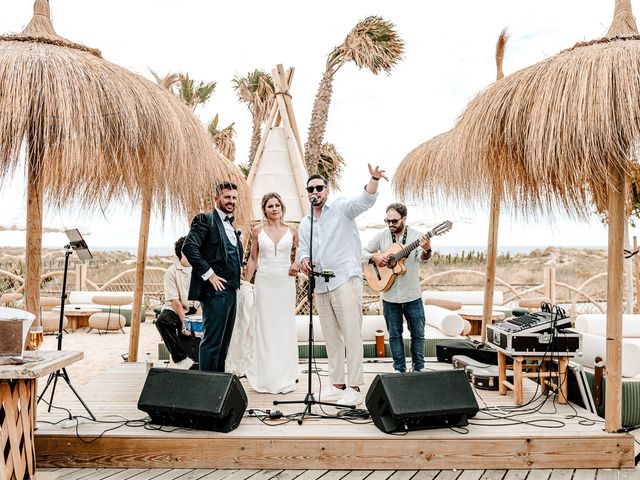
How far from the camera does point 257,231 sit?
16.4 feet

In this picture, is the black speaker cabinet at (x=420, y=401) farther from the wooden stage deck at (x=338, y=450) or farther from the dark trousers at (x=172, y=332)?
the dark trousers at (x=172, y=332)

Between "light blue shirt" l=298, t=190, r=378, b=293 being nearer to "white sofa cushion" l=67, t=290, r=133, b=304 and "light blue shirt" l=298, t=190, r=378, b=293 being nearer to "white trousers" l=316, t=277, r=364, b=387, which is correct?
"white trousers" l=316, t=277, r=364, b=387

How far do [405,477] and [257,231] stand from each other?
2439mm

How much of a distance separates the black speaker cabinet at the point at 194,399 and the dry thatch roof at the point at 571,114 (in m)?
2.32

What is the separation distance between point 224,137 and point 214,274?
629 inches

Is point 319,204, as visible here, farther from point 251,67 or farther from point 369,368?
point 251,67

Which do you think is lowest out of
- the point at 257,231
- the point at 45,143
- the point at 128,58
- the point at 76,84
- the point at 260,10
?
the point at 257,231

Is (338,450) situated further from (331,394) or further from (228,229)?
(228,229)

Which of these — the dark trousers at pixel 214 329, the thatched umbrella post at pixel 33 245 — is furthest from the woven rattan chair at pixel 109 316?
the thatched umbrella post at pixel 33 245

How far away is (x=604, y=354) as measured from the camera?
15.4 ft

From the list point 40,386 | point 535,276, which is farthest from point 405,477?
point 535,276

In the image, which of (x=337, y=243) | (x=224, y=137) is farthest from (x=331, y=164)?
(x=337, y=243)

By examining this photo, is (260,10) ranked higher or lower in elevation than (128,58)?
higher

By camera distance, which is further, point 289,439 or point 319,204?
point 319,204
